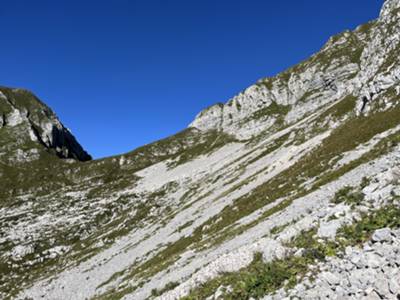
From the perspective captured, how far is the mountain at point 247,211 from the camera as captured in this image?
44.8 ft

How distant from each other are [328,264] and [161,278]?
16.6 m

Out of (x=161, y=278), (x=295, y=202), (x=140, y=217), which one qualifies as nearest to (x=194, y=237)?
(x=161, y=278)

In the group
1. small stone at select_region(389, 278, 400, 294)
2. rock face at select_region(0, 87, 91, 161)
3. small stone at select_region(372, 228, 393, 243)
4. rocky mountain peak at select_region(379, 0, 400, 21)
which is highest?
rock face at select_region(0, 87, 91, 161)

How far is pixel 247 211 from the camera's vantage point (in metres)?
34.7

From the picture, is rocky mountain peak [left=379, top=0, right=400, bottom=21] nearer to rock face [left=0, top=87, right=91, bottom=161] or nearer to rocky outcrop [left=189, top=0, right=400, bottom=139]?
rocky outcrop [left=189, top=0, right=400, bottom=139]

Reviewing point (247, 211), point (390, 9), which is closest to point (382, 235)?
point (247, 211)

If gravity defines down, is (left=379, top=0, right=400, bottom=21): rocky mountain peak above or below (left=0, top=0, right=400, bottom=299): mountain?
above

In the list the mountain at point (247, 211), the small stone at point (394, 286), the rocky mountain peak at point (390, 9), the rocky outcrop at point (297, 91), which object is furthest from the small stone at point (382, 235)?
the rocky outcrop at point (297, 91)

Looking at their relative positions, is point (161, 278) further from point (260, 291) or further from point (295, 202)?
point (260, 291)

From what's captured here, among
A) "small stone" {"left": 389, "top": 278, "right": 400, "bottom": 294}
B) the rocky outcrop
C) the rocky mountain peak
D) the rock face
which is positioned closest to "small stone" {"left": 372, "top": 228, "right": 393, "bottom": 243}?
"small stone" {"left": 389, "top": 278, "right": 400, "bottom": 294}

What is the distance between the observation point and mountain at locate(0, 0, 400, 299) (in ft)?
44.8

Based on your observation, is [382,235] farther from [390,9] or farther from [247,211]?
→ [390,9]

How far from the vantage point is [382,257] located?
11344 mm

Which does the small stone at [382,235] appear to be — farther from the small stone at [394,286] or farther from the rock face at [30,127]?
the rock face at [30,127]
